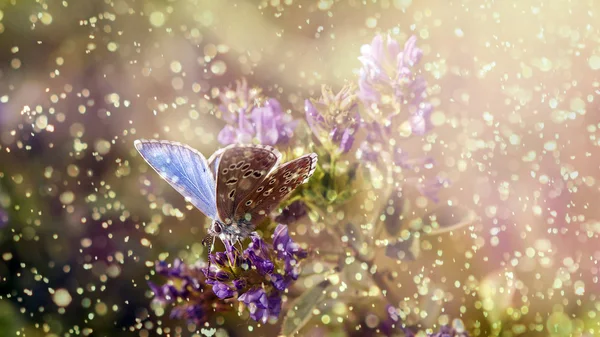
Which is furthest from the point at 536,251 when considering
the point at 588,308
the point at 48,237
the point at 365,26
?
the point at 48,237

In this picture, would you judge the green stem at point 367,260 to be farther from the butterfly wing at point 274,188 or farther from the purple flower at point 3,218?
the purple flower at point 3,218

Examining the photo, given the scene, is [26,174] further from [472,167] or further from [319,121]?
[472,167]

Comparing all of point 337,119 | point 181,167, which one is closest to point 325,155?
point 337,119

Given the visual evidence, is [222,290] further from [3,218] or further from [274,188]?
[3,218]

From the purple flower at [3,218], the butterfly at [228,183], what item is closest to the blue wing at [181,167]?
the butterfly at [228,183]

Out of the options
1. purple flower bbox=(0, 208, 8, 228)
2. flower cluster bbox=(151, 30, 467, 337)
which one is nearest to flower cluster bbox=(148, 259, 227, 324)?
flower cluster bbox=(151, 30, 467, 337)

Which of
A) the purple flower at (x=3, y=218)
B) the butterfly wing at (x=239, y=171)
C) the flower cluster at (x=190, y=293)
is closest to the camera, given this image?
the butterfly wing at (x=239, y=171)
